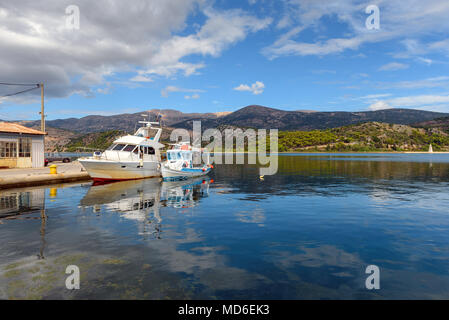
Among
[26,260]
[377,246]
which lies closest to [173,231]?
[26,260]

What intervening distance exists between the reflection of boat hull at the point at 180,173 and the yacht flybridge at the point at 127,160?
155 inches

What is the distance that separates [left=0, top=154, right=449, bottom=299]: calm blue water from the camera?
7.36m

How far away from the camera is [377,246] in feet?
35.7

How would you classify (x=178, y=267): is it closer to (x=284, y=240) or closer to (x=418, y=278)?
(x=284, y=240)

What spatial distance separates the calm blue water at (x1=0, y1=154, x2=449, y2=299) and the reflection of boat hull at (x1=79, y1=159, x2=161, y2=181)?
1157 centimetres

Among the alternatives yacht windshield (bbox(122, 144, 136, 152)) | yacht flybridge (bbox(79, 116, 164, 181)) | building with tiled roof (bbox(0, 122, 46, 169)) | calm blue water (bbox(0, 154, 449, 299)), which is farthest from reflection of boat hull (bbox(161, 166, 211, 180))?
building with tiled roof (bbox(0, 122, 46, 169))

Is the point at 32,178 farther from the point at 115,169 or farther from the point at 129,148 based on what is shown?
the point at 129,148

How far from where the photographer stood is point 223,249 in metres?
10.5

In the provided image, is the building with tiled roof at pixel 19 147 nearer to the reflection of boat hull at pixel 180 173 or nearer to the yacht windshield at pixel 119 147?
the yacht windshield at pixel 119 147

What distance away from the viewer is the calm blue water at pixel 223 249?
7355 mm

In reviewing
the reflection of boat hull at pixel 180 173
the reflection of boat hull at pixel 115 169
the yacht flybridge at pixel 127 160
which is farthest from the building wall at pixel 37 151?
the reflection of boat hull at pixel 180 173

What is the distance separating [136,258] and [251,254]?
4088 millimetres

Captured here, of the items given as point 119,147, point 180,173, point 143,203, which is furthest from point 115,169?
point 143,203

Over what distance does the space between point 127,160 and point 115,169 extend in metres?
2.01
